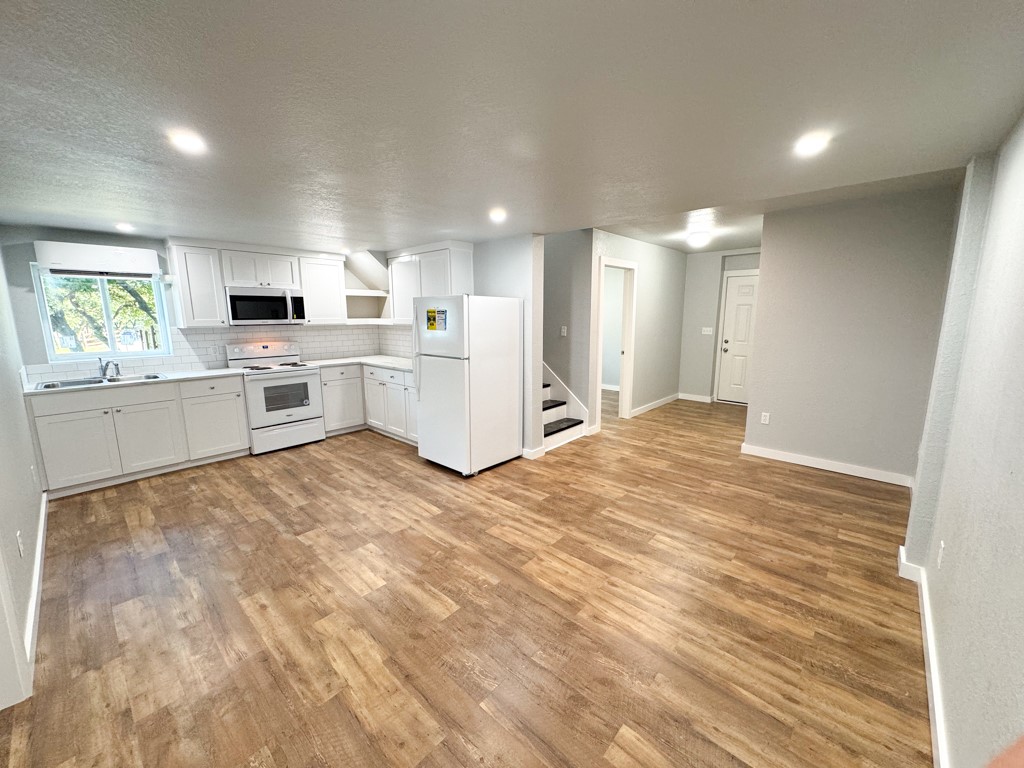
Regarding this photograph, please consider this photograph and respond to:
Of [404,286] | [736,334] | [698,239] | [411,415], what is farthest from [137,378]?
[736,334]

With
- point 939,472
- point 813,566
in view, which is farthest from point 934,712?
point 939,472

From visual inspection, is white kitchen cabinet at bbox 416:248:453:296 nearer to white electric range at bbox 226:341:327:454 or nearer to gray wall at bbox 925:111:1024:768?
white electric range at bbox 226:341:327:454

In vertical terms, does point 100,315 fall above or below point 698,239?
below

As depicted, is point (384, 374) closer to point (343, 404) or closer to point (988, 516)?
point (343, 404)

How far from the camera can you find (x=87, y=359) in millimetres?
3939

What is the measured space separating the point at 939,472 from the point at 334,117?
3508mm

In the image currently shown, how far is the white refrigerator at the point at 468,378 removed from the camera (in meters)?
3.75

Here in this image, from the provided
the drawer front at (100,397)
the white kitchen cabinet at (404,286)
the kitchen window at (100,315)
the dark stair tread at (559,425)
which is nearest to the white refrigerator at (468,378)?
the dark stair tread at (559,425)

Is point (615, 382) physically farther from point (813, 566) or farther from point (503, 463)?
point (813, 566)

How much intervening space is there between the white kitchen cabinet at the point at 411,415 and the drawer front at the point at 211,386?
5.77 ft

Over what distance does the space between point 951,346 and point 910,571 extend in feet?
4.36

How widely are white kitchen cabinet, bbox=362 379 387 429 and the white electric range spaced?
58 cm

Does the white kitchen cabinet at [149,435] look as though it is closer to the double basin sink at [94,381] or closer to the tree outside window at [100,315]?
the double basin sink at [94,381]

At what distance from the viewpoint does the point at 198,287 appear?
4309mm
